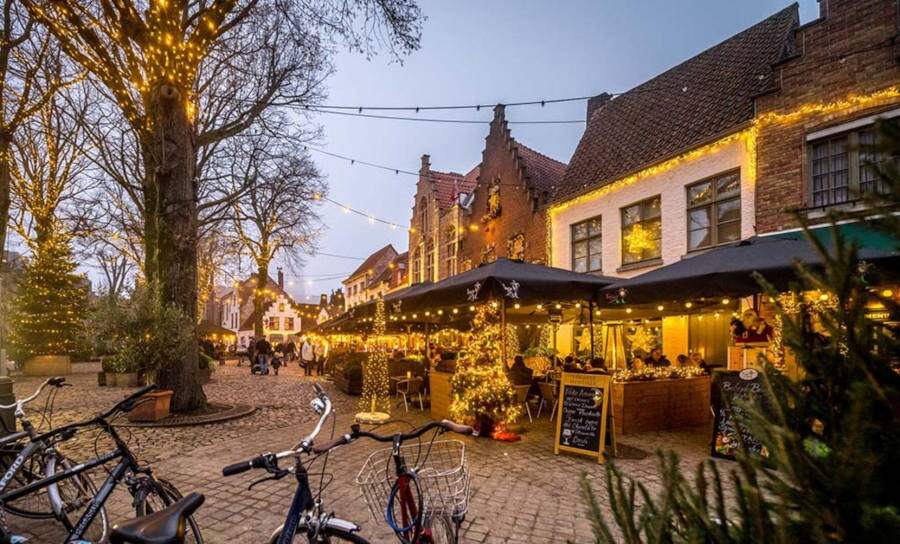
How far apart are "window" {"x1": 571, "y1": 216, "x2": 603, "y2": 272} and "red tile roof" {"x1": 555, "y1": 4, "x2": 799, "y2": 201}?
117 centimetres

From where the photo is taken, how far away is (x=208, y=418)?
9250mm

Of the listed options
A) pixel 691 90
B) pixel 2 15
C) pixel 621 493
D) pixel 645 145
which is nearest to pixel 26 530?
pixel 621 493

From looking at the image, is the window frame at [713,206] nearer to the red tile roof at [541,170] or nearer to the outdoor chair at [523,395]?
the outdoor chair at [523,395]

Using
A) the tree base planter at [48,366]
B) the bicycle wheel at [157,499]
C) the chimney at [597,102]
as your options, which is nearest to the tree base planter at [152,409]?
the bicycle wheel at [157,499]

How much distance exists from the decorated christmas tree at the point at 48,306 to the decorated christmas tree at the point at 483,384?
18894mm

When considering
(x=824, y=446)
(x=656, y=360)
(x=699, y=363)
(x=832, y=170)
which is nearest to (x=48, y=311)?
(x=656, y=360)

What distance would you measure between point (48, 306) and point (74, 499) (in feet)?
66.9

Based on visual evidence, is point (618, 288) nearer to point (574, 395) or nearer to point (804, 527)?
point (574, 395)

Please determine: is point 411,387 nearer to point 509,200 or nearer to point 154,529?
point 154,529

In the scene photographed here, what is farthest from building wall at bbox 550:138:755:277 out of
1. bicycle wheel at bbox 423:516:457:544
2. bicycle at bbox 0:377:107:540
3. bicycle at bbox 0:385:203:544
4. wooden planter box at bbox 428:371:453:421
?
bicycle at bbox 0:377:107:540

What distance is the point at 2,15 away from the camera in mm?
11383

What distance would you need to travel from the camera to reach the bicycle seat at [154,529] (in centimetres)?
215

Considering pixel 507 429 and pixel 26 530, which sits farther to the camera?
pixel 507 429

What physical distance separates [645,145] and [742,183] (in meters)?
3.92
